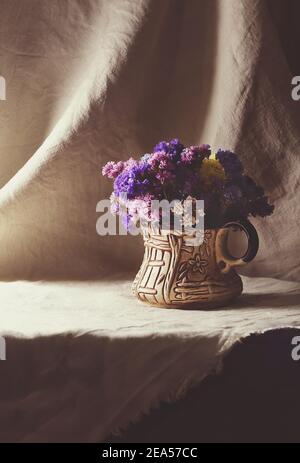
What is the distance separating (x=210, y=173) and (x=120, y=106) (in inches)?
18.7

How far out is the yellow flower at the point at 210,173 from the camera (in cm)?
139

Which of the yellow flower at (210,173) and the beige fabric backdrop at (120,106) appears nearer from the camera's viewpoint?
the yellow flower at (210,173)

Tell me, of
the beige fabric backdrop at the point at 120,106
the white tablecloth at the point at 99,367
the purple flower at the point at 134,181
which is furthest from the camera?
the beige fabric backdrop at the point at 120,106

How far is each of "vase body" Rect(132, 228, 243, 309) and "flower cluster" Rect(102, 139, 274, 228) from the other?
52 millimetres

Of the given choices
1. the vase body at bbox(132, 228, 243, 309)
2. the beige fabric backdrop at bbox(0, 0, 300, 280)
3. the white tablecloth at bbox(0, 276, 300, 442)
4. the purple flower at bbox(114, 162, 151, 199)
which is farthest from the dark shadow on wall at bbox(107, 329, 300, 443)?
the beige fabric backdrop at bbox(0, 0, 300, 280)

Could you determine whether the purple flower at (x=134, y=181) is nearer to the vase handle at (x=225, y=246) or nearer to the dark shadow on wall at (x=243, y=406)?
the vase handle at (x=225, y=246)

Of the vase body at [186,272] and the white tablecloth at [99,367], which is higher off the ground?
the vase body at [186,272]

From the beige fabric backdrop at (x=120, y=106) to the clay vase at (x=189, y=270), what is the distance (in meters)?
0.33

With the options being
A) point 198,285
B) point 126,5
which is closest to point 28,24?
point 126,5

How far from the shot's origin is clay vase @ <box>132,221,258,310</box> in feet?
4.64

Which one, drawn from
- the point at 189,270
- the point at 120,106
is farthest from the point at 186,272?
the point at 120,106

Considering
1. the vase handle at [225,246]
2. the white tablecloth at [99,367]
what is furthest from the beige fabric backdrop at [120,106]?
the white tablecloth at [99,367]

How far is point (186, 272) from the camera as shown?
142cm

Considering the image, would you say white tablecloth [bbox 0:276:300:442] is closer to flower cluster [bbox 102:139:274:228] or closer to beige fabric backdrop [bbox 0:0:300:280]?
flower cluster [bbox 102:139:274:228]
